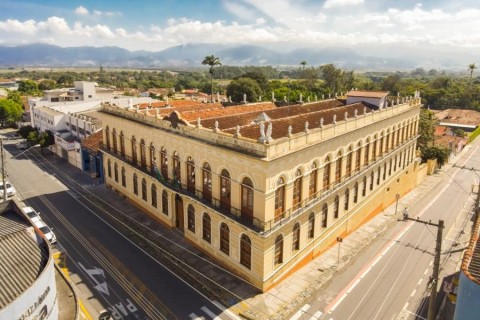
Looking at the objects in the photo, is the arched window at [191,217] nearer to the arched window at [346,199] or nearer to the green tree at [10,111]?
the arched window at [346,199]

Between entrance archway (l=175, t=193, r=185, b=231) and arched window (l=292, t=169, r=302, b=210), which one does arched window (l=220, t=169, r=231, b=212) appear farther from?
entrance archway (l=175, t=193, r=185, b=231)

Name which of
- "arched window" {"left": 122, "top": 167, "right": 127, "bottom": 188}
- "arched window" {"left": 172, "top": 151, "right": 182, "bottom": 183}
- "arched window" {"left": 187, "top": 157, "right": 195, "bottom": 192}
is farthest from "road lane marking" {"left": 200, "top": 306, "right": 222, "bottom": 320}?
"arched window" {"left": 122, "top": 167, "right": 127, "bottom": 188}

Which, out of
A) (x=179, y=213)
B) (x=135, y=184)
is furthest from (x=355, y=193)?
(x=135, y=184)

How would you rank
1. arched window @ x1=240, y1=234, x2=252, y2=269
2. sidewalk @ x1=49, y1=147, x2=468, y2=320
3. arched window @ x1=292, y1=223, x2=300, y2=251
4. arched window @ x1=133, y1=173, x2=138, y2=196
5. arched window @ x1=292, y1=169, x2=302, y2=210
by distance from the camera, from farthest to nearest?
arched window @ x1=133, y1=173, x2=138, y2=196 → arched window @ x1=292, y1=223, x2=300, y2=251 → arched window @ x1=292, y1=169, x2=302, y2=210 → arched window @ x1=240, y1=234, x2=252, y2=269 → sidewalk @ x1=49, y1=147, x2=468, y2=320

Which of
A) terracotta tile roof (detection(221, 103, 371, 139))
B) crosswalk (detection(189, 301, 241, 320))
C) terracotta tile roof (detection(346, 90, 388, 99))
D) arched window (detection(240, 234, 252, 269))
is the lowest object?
crosswalk (detection(189, 301, 241, 320))

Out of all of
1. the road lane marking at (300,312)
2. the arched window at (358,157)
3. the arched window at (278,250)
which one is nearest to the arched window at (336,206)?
the arched window at (358,157)

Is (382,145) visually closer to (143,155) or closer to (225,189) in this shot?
(225,189)
